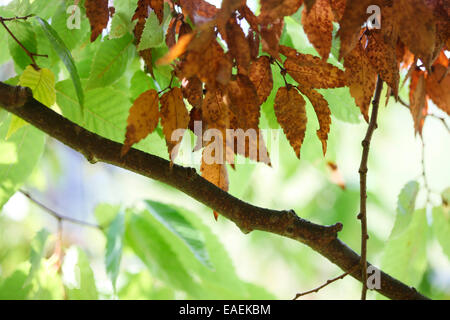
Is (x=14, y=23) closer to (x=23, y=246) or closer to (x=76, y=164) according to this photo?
(x=23, y=246)

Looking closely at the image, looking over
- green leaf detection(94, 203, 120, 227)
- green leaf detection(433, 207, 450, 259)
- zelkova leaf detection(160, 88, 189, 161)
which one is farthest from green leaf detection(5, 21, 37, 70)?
green leaf detection(433, 207, 450, 259)

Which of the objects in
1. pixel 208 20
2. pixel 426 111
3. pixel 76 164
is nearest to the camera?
pixel 208 20

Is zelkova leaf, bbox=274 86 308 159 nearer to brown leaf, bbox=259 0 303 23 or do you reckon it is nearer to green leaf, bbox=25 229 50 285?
brown leaf, bbox=259 0 303 23

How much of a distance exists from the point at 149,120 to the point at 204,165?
0.19ft

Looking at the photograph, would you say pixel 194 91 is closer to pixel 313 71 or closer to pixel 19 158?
pixel 313 71

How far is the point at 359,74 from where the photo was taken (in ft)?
1.11

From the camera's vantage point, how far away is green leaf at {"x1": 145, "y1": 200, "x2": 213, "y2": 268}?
0.57 m

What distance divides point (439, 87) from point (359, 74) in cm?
12

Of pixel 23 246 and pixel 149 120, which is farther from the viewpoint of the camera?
pixel 23 246

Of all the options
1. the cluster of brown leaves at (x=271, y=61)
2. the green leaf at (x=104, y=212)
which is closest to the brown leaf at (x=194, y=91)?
the cluster of brown leaves at (x=271, y=61)

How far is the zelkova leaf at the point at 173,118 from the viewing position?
33cm

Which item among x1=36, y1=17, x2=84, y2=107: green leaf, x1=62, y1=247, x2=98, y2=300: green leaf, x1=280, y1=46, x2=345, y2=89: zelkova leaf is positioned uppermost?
x1=36, y1=17, x2=84, y2=107: green leaf

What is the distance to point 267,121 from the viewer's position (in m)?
0.47
